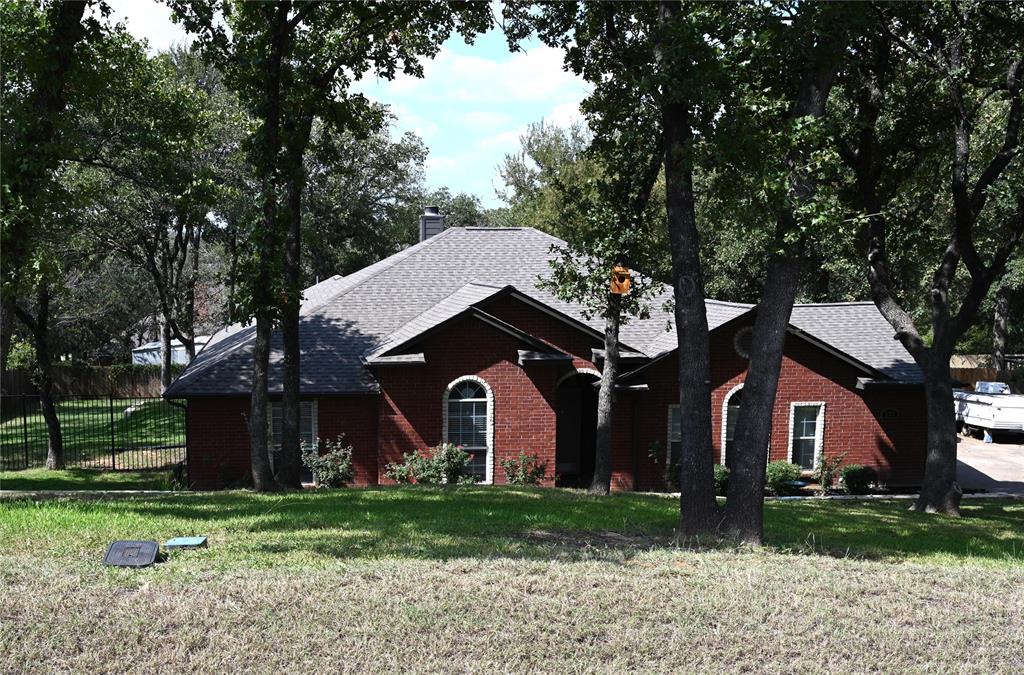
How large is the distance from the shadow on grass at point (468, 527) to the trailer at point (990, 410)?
18.6 metres

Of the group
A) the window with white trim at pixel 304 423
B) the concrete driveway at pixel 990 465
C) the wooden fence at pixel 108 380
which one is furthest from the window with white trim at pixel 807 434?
the wooden fence at pixel 108 380

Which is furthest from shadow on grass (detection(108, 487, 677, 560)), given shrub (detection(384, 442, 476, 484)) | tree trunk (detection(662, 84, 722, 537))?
shrub (detection(384, 442, 476, 484))

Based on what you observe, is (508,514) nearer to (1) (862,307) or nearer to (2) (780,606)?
(2) (780,606)

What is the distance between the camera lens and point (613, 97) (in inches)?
496

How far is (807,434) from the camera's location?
74.7 ft

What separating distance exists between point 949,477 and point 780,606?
11.7 metres

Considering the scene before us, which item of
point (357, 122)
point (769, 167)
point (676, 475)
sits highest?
point (357, 122)

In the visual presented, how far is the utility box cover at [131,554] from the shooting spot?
775cm

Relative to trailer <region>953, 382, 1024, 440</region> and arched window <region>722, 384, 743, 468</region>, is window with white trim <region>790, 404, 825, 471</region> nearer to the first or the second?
arched window <region>722, 384, 743, 468</region>

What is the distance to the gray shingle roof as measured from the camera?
20.3 meters

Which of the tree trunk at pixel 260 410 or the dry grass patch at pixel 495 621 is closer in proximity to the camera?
the dry grass patch at pixel 495 621

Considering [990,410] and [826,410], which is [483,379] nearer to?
[826,410]

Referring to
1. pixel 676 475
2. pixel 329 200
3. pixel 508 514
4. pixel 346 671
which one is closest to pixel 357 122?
pixel 508 514

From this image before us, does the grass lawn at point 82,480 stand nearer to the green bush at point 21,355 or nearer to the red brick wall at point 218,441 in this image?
the red brick wall at point 218,441
